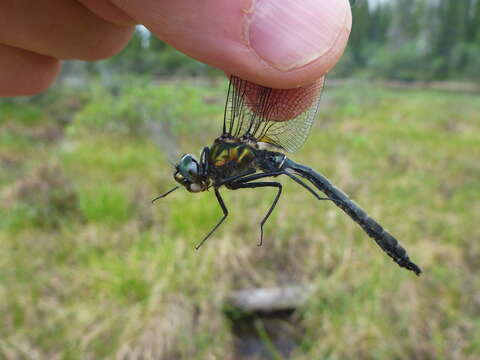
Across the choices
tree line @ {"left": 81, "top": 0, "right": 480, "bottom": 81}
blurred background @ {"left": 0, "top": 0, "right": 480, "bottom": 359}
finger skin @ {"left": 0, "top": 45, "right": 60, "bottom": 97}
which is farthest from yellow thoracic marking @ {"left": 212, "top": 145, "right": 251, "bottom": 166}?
tree line @ {"left": 81, "top": 0, "right": 480, "bottom": 81}

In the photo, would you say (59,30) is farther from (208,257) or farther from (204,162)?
(208,257)

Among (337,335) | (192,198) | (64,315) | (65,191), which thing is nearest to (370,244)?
(337,335)

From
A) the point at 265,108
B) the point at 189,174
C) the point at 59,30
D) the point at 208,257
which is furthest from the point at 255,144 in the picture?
the point at 208,257

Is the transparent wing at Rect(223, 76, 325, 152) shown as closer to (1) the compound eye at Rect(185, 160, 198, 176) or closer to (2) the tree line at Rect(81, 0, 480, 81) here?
(1) the compound eye at Rect(185, 160, 198, 176)

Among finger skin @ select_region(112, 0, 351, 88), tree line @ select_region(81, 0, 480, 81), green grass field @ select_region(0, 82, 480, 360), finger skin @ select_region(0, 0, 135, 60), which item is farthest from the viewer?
tree line @ select_region(81, 0, 480, 81)

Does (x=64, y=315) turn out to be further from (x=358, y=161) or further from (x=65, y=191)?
(x=358, y=161)
